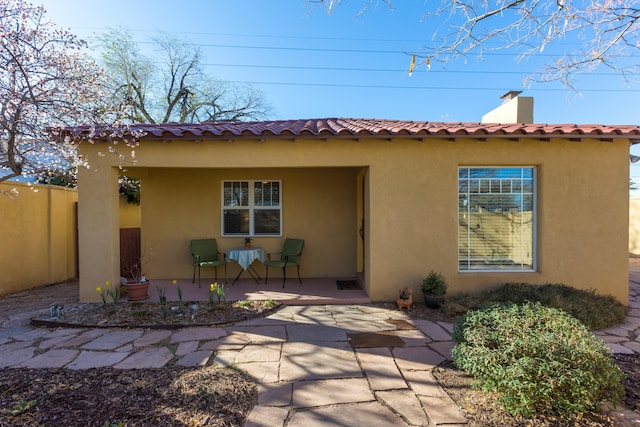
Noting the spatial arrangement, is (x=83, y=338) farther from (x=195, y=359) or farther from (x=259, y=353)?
(x=259, y=353)

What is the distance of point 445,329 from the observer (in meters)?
4.42

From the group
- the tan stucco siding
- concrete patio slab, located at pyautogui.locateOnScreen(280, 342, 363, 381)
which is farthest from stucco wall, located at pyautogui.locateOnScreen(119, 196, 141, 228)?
concrete patio slab, located at pyautogui.locateOnScreen(280, 342, 363, 381)

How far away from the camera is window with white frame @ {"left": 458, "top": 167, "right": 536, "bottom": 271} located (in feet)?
18.9

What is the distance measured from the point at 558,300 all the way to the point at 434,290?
1615 millimetres

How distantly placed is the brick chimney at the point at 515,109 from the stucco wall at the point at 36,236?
33.0ft

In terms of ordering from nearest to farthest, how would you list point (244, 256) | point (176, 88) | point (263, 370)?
point (263, 370) → point (244, 256) → point (176, 88)

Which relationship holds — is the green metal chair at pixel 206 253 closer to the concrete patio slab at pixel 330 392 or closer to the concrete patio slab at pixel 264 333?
the concrete patio slab at pixel 264 333

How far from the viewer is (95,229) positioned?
18.1 ft

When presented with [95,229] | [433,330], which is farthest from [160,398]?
[95,229]

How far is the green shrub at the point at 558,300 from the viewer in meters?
4.50

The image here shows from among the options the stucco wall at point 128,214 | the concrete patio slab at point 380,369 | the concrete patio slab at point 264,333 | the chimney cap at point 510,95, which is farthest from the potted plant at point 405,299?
the stucco wall at point 128,214

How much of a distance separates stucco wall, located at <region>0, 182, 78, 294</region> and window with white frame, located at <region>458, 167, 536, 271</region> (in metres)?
8.04

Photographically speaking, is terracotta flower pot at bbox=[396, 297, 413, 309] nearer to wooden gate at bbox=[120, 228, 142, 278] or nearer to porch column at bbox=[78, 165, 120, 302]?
porch column at bbox=[78, 165, 120, 302]

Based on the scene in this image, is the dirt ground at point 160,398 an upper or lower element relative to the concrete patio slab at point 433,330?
upper
